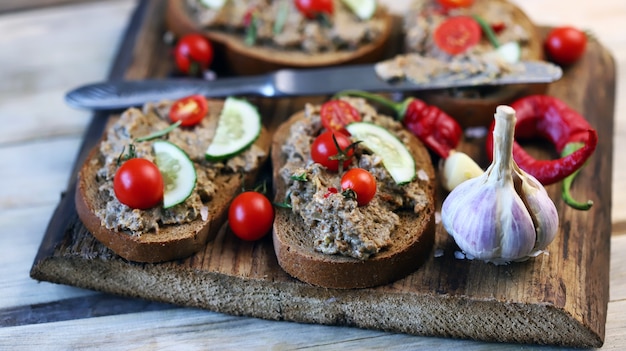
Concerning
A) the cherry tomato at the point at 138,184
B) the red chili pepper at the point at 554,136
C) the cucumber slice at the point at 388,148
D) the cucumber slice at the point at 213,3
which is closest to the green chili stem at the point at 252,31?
the cucumber slice at the point at 213,3

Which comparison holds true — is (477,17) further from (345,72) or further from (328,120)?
(328,120)

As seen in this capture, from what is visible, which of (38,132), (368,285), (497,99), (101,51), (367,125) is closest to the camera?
(368,285)

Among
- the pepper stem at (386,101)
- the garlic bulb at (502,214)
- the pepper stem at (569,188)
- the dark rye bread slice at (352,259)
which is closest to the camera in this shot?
the garlic bulb at (502,214)

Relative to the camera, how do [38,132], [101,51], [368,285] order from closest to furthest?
[368,285] → [38,132] → [101,51]

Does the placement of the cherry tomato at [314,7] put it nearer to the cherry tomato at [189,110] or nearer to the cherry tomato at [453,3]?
the cherry tomato at [453,3]

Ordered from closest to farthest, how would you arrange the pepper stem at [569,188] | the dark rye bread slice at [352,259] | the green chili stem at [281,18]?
1. the dark rye bread slice at [352,259]
2. the pepper stem at [569,188]
3. the green chili stem at [281,18]

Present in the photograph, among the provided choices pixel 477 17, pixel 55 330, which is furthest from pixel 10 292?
pixel 477 17

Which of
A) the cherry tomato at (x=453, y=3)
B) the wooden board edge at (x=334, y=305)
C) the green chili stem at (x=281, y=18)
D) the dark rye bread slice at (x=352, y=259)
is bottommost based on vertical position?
the wooden board edge at (x=334, y=305)

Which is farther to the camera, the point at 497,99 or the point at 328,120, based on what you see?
the point at 497,99
